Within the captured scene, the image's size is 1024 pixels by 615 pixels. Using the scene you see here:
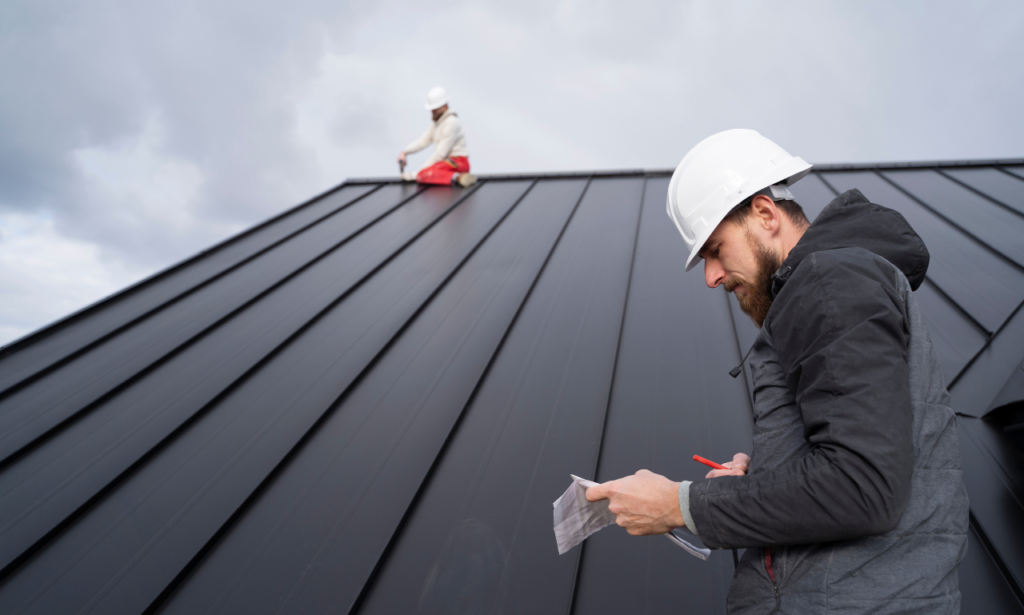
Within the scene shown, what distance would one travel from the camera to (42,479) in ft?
8.14

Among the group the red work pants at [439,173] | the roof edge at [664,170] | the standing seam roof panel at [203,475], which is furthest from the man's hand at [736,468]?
the red work pants at [439,173]

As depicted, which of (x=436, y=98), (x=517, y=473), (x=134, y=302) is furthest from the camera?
Answer: (x=436, y=98)

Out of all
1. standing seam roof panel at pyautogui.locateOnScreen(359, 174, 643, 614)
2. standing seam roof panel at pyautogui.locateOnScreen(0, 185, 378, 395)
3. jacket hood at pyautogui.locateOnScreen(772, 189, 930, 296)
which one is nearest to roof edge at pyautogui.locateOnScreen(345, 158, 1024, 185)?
standing seam roof panel at pyautogui.locateOnScreen(0, 185, 378, 395)

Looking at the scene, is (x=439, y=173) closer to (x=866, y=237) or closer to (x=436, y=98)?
(x=436, y=98)

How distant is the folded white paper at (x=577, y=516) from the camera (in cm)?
126

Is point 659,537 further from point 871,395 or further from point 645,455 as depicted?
point 871,395

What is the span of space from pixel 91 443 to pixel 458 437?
1.77m

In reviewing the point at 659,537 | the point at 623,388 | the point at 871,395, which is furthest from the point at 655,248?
the point at 871,395

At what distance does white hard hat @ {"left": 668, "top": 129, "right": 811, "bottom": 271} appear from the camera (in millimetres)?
1503

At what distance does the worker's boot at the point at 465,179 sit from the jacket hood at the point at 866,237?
5695mm

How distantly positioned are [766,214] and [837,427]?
0.68 m

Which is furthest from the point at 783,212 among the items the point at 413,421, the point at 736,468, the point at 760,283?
the point at 413,421

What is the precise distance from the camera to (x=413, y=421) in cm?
251

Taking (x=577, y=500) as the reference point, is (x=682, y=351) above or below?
above
